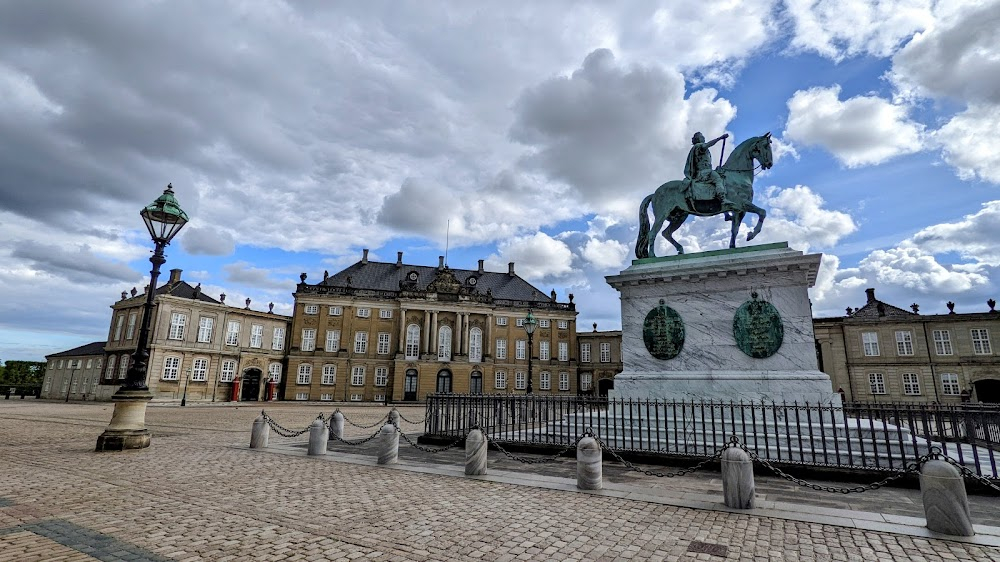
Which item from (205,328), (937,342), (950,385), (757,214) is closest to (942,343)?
(937,342)

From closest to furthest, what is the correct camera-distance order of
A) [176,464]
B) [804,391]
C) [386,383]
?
[176,464] < [804,391] < [386,383]

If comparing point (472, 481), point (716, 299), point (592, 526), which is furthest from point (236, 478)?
point (716, 299)

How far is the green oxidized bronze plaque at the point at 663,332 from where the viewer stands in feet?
37.9

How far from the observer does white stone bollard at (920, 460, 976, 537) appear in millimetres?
5012

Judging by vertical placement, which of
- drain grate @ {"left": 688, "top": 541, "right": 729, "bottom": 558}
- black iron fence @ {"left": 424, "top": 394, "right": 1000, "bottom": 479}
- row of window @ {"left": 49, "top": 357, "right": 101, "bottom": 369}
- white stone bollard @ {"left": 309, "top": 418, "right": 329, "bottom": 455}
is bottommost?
drain grate @ {"left": 688, "top": 541, "right": 729, "bottom": 558}

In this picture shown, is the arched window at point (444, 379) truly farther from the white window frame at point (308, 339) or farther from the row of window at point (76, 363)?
the row of window at point (76, 363)

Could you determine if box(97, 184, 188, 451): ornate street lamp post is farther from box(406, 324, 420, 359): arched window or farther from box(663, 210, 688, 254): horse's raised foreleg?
box(406, 324, 420, 359): arched window

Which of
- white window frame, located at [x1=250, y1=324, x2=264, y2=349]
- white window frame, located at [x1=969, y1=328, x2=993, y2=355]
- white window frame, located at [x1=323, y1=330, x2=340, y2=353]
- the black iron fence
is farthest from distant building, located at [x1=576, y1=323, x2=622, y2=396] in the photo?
the black iron fence

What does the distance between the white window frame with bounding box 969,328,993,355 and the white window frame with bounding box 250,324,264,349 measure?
63.5 meters

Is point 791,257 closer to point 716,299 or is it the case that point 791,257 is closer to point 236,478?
point 716,299

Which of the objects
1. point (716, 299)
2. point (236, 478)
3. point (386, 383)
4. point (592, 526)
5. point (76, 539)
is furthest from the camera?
point (386, 383)

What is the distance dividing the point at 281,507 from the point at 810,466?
8379 millimetres

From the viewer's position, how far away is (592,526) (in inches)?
214

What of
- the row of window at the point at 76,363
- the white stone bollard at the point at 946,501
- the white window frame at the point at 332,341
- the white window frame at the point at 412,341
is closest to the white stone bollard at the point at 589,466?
the white stone bollard at the point at 946,501
